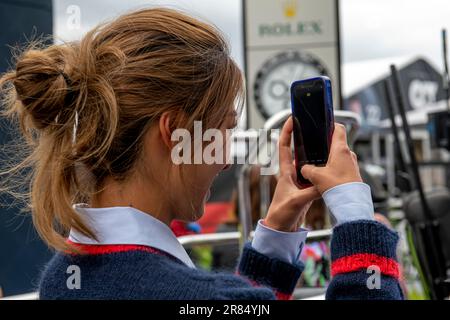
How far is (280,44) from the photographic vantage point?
128 inches

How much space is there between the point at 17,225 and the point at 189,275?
174 centimetres

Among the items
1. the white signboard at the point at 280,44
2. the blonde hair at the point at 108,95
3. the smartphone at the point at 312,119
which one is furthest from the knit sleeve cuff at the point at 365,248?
the white signboard at the point at 280,44

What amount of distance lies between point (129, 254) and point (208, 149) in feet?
0.53

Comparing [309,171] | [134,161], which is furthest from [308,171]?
[134,161]

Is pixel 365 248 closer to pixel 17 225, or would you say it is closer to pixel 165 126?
pixel 165 126

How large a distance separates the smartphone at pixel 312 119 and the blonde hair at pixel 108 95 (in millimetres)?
94

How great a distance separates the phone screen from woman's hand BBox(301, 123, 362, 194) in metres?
0.02

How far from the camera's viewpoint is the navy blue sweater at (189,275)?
26.7 inches

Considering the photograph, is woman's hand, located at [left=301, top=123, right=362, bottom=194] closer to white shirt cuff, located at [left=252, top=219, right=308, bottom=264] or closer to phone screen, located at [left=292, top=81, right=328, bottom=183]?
phone screen, located at [left=292, top=81, right=328, bottom=183]

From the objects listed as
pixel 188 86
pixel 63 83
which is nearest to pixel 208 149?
pixel 188 86

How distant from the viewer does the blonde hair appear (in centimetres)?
75

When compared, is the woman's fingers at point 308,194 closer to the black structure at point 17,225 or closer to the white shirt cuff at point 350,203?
the white shirt cuff at point 350,203

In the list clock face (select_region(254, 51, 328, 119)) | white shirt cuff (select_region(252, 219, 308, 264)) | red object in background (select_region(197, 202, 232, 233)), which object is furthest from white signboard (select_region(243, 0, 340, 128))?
white shirt cuff (select_region(252, 219, 308, 264))

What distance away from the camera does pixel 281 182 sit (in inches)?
36.0
